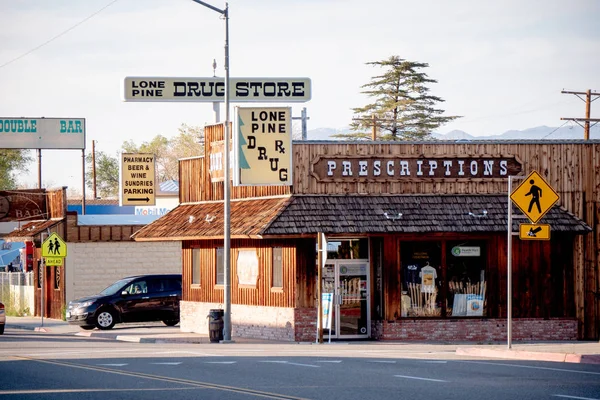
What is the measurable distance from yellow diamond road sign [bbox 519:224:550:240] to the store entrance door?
806 cm

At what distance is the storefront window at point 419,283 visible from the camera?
106 feet

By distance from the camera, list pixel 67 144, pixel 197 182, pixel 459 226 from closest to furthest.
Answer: pixel 459 226
pixel 197 182
pixel 67 144

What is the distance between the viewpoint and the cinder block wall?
46.7m

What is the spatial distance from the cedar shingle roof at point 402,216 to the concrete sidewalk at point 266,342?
3.22m

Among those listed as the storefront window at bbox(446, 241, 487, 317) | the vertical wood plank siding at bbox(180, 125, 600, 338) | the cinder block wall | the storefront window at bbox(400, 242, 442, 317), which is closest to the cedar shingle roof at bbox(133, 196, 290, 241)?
the vertical wood plank siding at bbox(180, 125, 600, 338)

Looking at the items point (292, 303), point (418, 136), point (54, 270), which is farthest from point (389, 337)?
point (418, 136)

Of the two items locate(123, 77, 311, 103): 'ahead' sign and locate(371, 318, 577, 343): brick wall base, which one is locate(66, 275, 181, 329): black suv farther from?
locate(371, 318, 577, 343): brick wall base

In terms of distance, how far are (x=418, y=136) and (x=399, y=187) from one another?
59.9 metres

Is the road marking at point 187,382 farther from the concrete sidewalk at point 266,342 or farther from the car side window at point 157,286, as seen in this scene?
the car side window at point 157,286

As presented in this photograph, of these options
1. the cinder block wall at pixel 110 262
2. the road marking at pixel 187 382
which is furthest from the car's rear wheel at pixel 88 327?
the road marking at pixel 187 382

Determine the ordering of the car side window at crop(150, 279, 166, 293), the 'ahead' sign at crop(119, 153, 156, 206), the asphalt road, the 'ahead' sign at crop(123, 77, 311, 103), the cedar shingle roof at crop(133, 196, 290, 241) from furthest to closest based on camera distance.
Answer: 1. the 'ahead' sign at crop(119, 153, 156, 206)
2. the car side window at crop(150, 279, 166, 293)
3. the 'ahead' sign at crop(123, 77, 311, 103)
4. the cedar shingle roof at crop(133, 196, 290, 241)
5. the asphalt road

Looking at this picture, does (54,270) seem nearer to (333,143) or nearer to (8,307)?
(8,307)

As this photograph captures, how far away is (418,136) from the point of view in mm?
92125

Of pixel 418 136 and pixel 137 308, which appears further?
pixel 418 136
